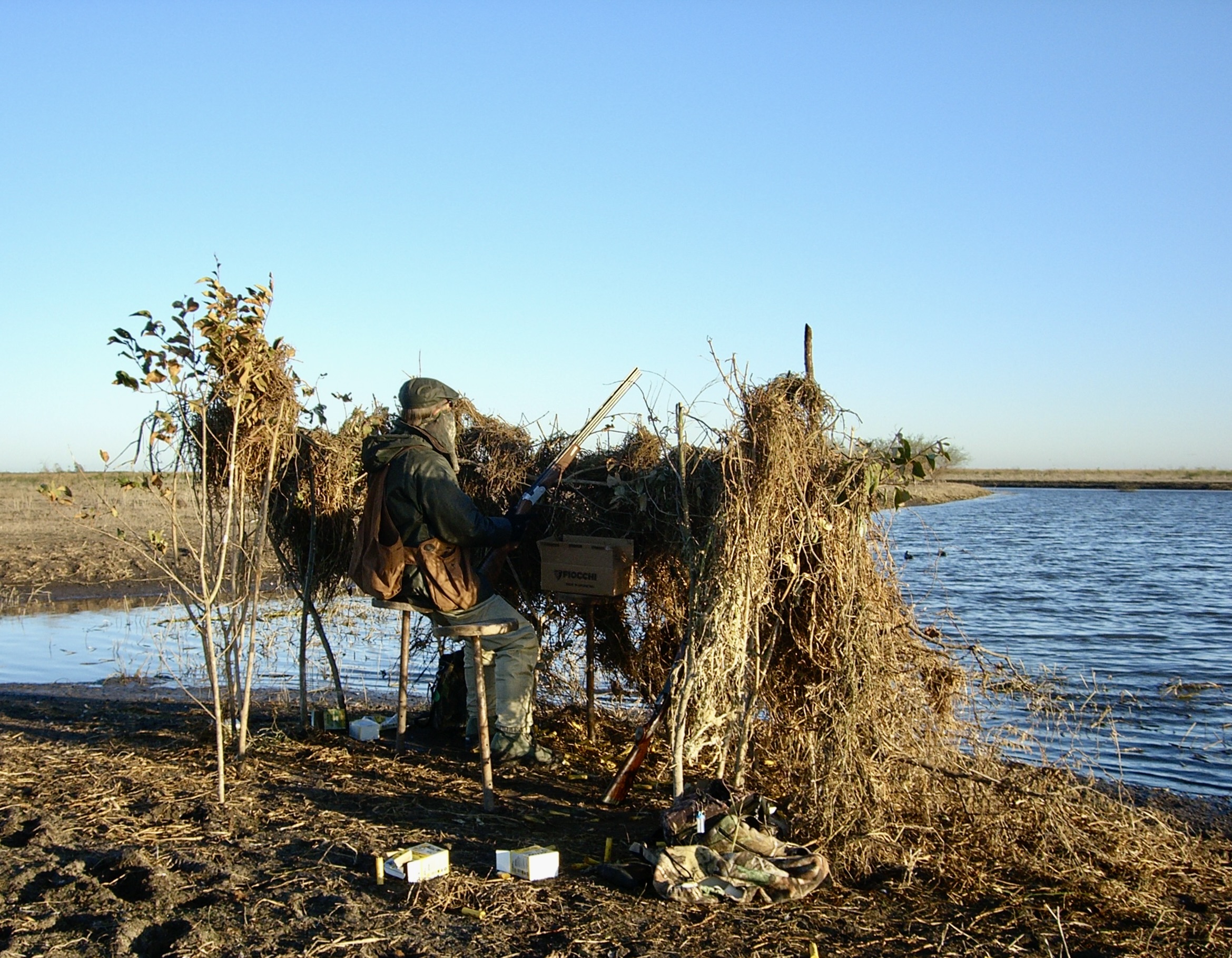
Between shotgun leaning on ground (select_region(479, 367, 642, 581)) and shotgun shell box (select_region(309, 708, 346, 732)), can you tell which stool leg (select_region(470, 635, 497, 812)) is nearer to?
shotgun leaning on ground (select_region(479, 367, 642, 581))

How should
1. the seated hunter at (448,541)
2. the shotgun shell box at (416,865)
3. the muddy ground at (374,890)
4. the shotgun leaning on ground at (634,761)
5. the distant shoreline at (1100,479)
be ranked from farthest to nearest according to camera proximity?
the distant shoreline at (1100,479), the seated hunter at (448,541), the shotgun leaning on ground at (634,761), the shotgun shell box at (416,865), the muddy ground at (374,890)

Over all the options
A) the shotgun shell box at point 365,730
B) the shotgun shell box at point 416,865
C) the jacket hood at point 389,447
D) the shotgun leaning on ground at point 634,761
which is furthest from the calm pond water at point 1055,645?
the jacket hood at point 389,447

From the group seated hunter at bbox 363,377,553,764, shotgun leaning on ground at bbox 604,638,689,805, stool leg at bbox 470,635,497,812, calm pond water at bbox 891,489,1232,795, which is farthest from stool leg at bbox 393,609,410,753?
calm pond water at bbox 891,489,1232,795

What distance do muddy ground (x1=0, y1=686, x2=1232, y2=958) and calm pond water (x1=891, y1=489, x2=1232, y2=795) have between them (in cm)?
154

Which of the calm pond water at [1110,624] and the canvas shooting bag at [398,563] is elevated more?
the canvas shooting bag at [398,563]

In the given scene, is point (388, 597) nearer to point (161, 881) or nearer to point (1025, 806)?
point (161, 881)

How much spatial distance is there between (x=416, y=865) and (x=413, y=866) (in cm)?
1

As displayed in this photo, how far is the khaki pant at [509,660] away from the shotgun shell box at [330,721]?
4.89 feet

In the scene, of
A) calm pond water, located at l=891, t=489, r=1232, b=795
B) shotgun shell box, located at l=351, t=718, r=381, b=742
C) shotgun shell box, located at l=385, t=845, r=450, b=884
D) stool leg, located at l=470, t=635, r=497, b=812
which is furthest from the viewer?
calm pond water, located at l=891, t=489, r=1232, b=795

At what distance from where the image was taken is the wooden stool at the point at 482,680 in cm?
545

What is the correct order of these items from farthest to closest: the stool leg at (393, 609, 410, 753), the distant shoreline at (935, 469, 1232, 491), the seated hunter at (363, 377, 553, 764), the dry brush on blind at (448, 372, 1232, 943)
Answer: the distant shoreline at (935, 469, 1232, 491) < the stool leg at (393, 609, 410, 753) < the seated hunter at (363, 377, 553, 764) < the dry brush on blind at (448, 372, 1232, 943)

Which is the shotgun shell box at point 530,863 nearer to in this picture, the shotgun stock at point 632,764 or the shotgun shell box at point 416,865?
the shotgun shell box at point 416,865

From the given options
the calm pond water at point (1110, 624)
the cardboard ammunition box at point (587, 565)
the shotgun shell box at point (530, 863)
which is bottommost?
the calm pond water at point (1110, 624)

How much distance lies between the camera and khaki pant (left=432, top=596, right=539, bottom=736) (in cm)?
634
